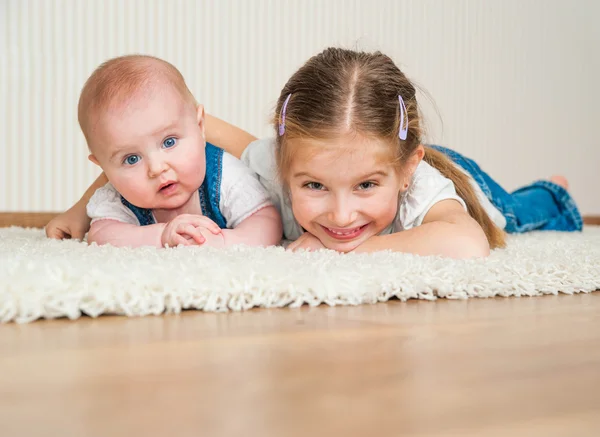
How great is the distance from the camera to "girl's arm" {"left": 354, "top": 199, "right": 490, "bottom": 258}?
104 centimetres

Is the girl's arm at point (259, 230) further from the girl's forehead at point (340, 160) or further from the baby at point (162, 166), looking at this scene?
the girl's forehead at point (340, 160)

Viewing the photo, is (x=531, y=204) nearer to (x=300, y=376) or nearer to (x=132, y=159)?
A: (x=132, y=159)

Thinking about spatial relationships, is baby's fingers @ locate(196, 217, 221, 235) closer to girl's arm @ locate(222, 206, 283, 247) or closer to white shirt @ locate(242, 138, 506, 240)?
girl's arm @ locate(222, 206, 283, 247)

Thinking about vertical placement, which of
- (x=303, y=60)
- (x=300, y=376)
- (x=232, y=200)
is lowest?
(x=300, y=376)

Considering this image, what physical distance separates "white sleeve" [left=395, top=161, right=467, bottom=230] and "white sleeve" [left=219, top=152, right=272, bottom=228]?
250mm

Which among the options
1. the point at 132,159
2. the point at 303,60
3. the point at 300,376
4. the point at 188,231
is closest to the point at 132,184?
the point at 132,159

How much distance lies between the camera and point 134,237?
3.83 ft

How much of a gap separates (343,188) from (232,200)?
27cm

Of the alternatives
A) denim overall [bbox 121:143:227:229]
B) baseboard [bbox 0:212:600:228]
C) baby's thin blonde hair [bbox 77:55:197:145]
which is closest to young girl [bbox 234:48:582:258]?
denim overall [bbox 121:143:227:229]

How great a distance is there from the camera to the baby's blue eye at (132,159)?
1.16 meters

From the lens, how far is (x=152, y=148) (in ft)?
3.73

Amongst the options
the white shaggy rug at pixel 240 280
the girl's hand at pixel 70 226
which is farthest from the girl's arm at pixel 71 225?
the white shaggy rug at pixel 240 280

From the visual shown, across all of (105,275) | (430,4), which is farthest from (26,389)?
(430,4)

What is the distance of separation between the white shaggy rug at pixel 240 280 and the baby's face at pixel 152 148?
0.23 m
